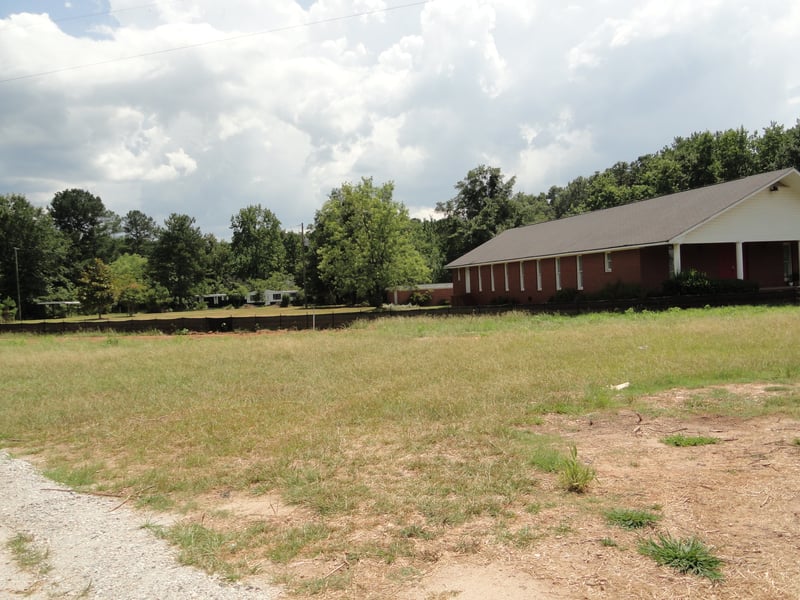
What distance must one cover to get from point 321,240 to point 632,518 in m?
64.0

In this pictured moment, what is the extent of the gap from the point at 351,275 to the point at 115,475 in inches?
1548

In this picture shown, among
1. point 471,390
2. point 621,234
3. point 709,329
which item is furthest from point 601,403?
point 621,234

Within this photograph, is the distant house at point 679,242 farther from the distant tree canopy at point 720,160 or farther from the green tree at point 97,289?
the green tree at point 97,289

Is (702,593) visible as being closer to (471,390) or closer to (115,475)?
(115,475)

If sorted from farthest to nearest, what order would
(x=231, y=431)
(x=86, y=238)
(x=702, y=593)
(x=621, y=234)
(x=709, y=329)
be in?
(x=86, y=238) → (x=621, y=234) → (x=709, y=329) → (x=231, y=431) → (x=702, y=593)

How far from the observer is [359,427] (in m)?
7.93

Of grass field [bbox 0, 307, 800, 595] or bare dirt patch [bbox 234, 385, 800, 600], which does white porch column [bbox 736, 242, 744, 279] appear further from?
bare dirt patch [bbox 234, 385, 800, 600]

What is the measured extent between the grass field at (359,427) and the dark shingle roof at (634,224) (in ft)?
42.8

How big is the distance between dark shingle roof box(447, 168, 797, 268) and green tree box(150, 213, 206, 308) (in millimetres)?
42668

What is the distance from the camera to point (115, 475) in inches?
257

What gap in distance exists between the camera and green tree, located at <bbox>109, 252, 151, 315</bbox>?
62938 millimetres

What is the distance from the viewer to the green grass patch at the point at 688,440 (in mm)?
6348

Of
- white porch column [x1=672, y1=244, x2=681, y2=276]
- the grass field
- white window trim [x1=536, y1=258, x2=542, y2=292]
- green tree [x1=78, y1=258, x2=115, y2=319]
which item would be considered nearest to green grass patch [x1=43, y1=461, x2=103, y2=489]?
the grass field

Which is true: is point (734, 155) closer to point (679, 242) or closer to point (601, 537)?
point (679, 242)
